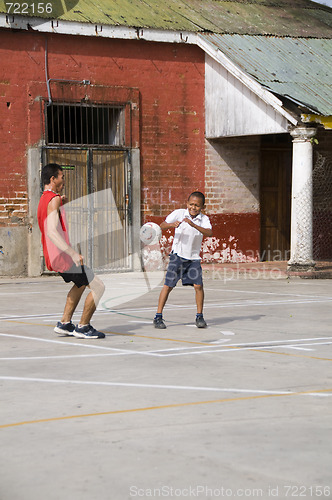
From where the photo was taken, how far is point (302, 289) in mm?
15523

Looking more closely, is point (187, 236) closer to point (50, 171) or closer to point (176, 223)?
point (176, 223)

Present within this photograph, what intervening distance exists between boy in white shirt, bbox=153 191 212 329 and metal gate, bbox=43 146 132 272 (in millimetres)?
7822

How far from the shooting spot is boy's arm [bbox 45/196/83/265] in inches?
369

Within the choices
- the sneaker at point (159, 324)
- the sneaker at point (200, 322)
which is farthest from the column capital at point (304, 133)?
the sneaker at point (159, 324)

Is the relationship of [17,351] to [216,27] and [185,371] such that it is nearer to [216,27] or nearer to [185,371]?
[185,371]

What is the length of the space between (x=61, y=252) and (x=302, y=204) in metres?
9.21

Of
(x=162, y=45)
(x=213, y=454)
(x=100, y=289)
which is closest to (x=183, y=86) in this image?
(x=162, y=45)

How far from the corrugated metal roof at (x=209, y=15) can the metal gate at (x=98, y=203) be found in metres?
2.68

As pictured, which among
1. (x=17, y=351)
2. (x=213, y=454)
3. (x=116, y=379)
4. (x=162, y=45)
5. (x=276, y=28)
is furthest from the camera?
(x=276, y=28)

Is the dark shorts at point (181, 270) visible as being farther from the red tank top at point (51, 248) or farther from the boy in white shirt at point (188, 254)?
the red tank top at point (51, 248)

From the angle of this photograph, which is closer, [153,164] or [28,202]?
[28,202]

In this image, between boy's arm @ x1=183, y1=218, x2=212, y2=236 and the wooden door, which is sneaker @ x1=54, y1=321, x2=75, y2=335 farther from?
the wooden door

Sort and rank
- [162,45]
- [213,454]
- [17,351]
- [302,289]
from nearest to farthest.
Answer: [213,454] → [17,351] → [302,289] → [162,45]

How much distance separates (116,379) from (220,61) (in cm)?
1291
